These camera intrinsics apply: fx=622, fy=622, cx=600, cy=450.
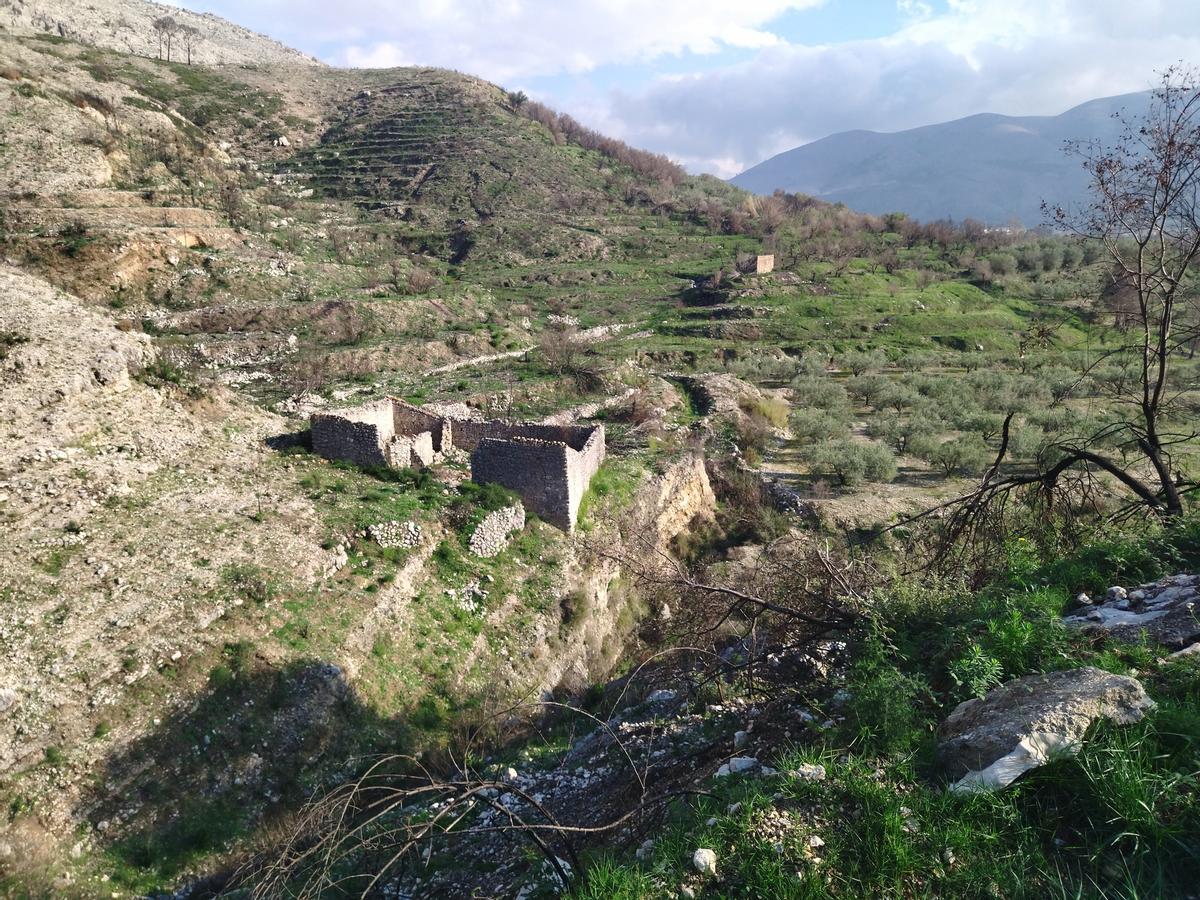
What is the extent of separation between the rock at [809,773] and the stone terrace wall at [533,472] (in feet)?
34.5

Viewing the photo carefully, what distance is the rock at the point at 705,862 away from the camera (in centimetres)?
298

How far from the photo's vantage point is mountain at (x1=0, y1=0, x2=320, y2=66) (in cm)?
8131


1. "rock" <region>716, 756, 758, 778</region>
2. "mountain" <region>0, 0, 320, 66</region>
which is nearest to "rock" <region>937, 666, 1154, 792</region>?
"rock" <region>716, 756, 758, 778</region>

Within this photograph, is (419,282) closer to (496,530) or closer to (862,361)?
(496,530)

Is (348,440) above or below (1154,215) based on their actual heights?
below

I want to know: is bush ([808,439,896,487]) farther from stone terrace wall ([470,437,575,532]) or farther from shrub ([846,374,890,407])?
shrub ([846,374,890,407])

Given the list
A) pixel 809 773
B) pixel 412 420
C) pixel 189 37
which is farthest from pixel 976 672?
pixel 189 37

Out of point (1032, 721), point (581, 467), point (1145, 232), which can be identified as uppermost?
point (1145, 232)

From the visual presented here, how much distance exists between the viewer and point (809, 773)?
3.35 m

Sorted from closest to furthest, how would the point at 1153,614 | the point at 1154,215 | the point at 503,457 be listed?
1. the point at 1153,614
2. the point at 1154,215
3. the point at 503,457

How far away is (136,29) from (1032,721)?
133438 mm

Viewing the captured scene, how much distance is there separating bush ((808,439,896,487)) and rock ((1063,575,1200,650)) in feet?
53.9

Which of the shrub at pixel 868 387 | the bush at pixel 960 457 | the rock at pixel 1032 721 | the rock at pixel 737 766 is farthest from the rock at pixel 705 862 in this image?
the shrub at pixel 868 387

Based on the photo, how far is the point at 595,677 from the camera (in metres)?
12.4
